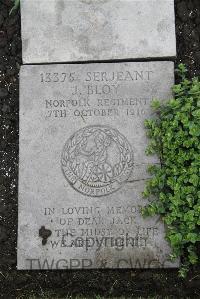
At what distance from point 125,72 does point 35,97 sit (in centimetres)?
70

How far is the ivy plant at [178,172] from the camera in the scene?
4.01 meters

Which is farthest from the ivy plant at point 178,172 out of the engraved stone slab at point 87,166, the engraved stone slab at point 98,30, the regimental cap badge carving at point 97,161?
the engraved stone slab at point 98,30

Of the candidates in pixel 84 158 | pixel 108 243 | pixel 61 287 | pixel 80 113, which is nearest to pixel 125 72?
pixel 80 113

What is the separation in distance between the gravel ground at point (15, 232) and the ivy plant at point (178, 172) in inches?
10.8

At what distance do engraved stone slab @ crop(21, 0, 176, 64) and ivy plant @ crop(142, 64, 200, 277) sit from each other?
456 mm

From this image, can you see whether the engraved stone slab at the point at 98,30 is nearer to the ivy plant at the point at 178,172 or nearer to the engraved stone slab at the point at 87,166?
the engraved stone slab at the point at 87,166

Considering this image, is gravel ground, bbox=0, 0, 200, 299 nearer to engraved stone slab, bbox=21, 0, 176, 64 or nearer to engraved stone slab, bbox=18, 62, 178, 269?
engraved stone slab, bbox=18, 62, 178, 269

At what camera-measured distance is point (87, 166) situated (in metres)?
4.22

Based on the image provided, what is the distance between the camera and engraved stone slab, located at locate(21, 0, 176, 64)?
4.39 metres

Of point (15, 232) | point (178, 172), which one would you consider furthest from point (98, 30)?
point (15, 232)

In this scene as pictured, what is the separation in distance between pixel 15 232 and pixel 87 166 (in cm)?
76

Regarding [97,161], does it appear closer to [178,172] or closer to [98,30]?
[178,172]

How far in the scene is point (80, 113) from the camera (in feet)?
14.2

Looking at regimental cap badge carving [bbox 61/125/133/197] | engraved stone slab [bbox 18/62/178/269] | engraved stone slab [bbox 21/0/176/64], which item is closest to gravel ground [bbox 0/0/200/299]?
engraved stone slab [bbox 18/62/178/269]
